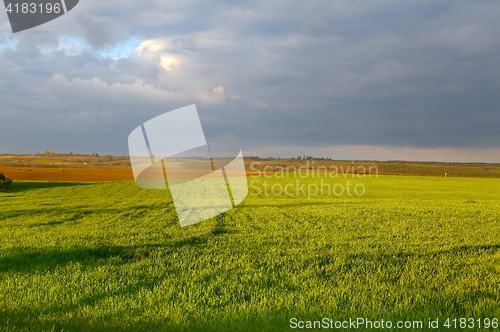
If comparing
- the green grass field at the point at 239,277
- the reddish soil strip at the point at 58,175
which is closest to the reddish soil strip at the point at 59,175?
the reddish soil strip at the point at 58,175

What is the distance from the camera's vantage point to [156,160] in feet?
38.1

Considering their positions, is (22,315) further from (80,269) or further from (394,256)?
(394,256)

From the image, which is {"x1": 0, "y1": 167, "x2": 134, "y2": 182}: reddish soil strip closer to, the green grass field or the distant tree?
the distant tree

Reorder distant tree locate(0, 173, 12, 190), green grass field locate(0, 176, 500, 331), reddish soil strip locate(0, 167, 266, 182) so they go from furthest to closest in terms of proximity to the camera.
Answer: reddish soil strip locate(0, 167, 266, 182) → distant tree locate(0, 173, 12, 190) → green grass field locate(0, 176, 500, 331)

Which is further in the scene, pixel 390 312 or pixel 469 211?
pixel 469 211

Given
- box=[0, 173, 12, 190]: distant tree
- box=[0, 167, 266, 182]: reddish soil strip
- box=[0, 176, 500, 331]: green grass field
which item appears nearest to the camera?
box=[0, 176, 500, 331]: green grass field

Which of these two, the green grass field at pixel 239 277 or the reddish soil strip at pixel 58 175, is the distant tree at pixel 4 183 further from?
the green grass field at pixel 239 277

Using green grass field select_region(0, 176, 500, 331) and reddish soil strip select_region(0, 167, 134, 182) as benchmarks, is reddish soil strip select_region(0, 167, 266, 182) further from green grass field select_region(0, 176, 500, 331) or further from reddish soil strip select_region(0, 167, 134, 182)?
green grass field select_region(0, 176, 500, 331)

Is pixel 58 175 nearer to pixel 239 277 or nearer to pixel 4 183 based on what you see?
pixel 4 183

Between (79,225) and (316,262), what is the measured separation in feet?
45.9

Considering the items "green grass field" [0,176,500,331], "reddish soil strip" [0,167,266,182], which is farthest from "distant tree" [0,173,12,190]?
"green grass field" [0,176,500,331]

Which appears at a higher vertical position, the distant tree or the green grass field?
the distant tree

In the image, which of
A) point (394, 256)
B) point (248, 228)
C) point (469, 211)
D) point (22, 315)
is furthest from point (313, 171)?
point (22, 315)

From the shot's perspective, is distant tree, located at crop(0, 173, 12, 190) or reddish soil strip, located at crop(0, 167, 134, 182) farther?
reddish soil strip, located at crop(0, 167, 134, 182)
